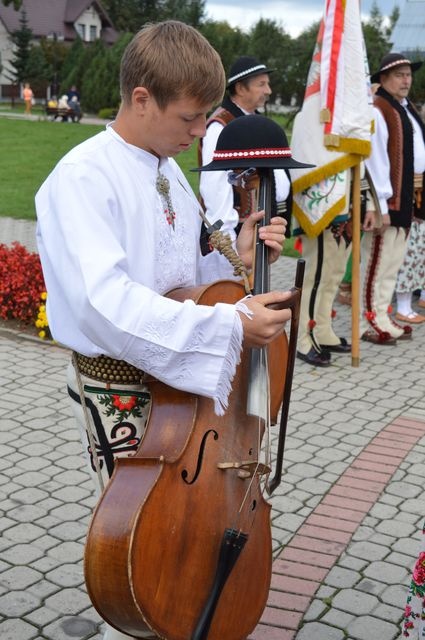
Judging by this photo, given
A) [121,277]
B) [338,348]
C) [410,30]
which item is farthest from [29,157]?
[410,30]

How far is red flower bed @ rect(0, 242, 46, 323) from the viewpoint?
742 centimetres

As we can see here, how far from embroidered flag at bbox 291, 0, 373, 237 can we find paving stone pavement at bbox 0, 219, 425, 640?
1.29 m

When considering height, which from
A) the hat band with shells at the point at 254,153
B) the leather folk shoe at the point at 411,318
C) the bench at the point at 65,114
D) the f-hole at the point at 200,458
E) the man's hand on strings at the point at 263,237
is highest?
the hat band with shells at the point at 254,153

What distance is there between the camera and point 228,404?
2.39m

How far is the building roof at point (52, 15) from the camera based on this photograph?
73.4m

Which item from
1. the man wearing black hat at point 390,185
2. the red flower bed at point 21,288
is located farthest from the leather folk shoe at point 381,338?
the red flower bed at point 21,288

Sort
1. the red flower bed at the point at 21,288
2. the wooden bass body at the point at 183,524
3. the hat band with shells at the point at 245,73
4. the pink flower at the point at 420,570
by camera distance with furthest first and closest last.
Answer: the red flower bed at the point at 21,288, the hat band with shells at the point at 245,73, the pink flower at the point at 420,570, the wooden bass body at the point at 183,524

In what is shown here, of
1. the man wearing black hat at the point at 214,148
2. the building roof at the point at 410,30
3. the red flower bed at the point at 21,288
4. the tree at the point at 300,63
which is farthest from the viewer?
the building roof at the point at 410,30

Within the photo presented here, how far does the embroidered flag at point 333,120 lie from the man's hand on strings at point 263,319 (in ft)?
13.8

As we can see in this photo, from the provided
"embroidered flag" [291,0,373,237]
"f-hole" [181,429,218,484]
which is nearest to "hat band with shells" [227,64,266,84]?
"embroidered flag" [291,0,373,237]

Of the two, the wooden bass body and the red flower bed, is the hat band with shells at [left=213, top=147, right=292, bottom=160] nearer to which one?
the wooden bass body

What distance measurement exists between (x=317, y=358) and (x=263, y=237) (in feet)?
13.8

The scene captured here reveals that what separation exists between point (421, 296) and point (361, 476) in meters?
4.56

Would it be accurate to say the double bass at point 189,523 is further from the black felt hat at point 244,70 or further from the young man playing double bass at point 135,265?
the black felt hat at point 244,70
